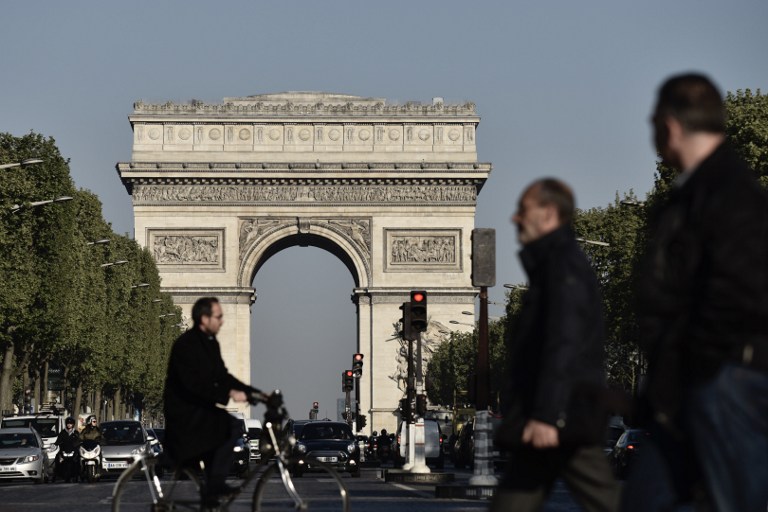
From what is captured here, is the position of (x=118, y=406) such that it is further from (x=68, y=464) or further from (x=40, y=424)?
(x=68, y=464)

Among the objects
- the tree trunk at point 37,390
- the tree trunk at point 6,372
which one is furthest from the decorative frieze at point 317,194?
the tree trunk at point 6,372

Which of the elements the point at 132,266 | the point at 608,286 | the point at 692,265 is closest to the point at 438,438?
the point at 608,286

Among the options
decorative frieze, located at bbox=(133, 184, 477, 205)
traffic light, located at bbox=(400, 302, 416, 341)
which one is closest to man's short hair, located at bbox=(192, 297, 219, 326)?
traffic light, located at bbox=(400, 302, 416, 341)

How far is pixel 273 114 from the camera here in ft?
327

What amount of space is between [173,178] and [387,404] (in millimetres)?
16848

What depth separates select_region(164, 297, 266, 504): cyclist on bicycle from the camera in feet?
43.5

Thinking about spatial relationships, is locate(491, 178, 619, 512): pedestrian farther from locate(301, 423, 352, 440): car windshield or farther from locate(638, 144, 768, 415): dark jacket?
locate(301, 423, 352, 440): car windshield

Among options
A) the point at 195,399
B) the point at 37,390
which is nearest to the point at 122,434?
the point at 195,399

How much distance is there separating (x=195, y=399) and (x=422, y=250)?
8820cm

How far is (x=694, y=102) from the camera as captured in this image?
7.22 meters

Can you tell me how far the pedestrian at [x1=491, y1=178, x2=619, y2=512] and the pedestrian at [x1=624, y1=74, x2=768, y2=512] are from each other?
0.67 metres

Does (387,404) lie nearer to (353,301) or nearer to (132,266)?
(353,301)

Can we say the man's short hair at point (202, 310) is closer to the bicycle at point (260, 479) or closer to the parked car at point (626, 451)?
the bicycle at point (260, 479)

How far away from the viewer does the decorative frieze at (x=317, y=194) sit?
100812 mm
